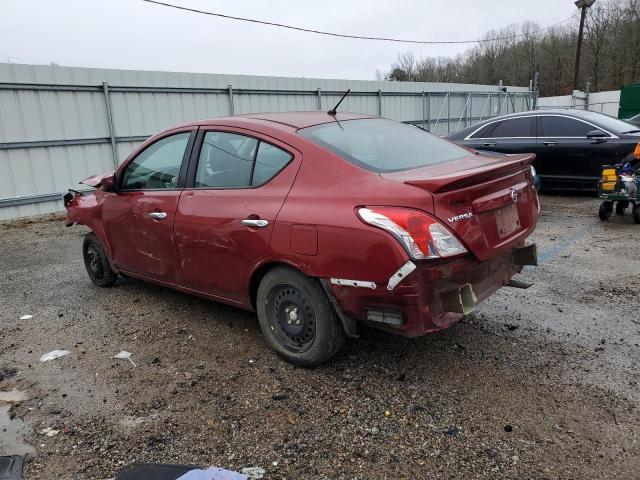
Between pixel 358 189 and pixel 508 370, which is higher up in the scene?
pixel 358 189

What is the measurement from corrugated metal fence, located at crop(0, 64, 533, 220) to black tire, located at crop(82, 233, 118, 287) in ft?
17.9

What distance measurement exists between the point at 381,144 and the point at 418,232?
1089 millimetres

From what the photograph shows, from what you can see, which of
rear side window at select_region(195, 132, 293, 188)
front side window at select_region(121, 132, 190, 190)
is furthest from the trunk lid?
front side window at select_region(121, 132, 190, 190)

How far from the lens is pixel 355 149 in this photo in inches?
128

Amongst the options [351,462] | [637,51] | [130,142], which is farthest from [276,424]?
[637,51]

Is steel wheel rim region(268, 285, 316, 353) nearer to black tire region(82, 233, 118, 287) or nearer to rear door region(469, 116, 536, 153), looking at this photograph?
black tire region(82, 233, 118, 287)

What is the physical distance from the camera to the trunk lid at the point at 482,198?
268 centimetres

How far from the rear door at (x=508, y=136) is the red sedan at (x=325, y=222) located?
5.75 m

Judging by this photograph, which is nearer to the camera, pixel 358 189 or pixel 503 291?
pixel 358 189

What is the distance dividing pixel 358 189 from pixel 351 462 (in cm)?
142

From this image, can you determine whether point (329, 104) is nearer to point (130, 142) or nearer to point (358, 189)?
point (130, 142)

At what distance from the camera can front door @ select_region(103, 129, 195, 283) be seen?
3.93 m

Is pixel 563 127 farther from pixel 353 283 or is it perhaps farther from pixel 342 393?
pixel 342 393

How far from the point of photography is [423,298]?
2.66 meters
